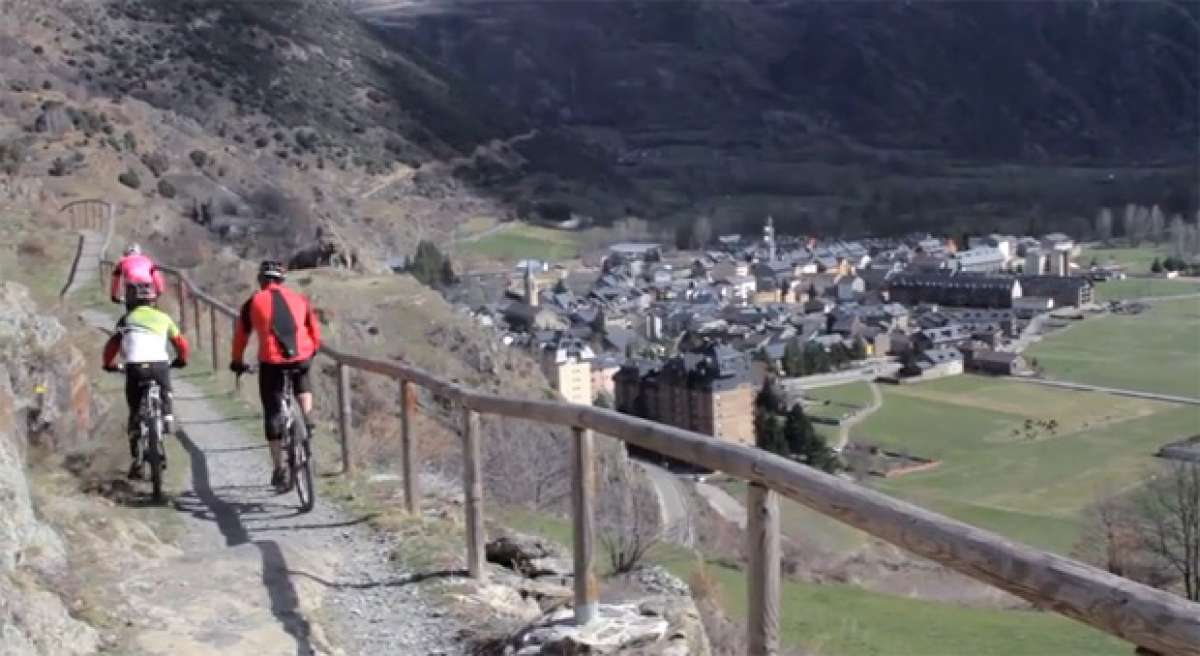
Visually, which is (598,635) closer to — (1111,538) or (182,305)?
(182,305)

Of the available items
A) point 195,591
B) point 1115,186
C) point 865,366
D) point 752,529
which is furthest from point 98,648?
point 1115,186

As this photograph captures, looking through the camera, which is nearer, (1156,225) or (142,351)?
(142,351)

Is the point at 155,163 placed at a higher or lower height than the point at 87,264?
higher

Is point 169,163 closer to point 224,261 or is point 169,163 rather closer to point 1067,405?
point 224,261

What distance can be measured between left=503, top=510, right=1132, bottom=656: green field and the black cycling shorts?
3.33 metres

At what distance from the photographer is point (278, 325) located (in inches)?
339

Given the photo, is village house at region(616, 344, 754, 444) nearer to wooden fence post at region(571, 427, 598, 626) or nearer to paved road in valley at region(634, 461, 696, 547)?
paved road in valley at region(634, 461, 696, 547)

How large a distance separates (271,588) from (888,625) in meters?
9.47

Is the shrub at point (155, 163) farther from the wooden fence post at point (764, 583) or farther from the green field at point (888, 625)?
the wooden fence post at point (764, 583)

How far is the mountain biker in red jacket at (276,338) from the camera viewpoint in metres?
8.58

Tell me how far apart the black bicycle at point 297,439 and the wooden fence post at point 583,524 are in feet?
11.6

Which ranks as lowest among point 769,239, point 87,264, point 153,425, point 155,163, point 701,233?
point 153,425

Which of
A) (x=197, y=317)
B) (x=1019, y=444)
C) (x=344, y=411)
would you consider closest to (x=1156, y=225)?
(x=1019, y=444)

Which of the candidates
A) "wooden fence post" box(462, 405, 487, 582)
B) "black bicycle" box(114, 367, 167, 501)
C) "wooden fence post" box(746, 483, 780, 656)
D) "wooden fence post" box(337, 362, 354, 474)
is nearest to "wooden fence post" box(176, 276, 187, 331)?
"wooden fence post" box(337, 362, 354, 474)
